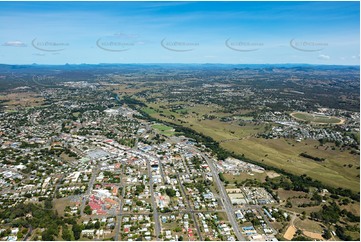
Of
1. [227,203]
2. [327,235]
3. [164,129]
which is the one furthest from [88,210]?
[164,129]

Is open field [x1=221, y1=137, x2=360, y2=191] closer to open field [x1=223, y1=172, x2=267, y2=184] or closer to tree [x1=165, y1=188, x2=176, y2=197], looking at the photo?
open field [x1=223, y1=172, x2=267, y2=184]

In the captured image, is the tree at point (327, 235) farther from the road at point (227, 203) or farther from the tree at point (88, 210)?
the tree at point (88, 210)

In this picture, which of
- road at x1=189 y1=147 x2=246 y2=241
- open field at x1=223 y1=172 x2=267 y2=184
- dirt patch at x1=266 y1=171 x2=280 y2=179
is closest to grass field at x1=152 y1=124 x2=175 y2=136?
road at x1=189 y1=147 x2=246 y2=241

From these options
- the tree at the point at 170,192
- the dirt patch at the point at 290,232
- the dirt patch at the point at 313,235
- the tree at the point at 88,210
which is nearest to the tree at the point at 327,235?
the dirt patch at the point at 313,235

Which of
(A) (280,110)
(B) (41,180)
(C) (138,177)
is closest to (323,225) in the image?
(C) (138,177)

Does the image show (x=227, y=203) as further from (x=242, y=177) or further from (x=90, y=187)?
(x=90, y=187)

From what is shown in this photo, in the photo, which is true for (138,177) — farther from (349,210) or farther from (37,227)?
(349,210)
